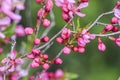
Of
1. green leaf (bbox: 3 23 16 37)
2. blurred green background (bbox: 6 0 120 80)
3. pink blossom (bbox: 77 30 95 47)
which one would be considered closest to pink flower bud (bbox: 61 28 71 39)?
pink blossom (bbox: 77 30 95 47)

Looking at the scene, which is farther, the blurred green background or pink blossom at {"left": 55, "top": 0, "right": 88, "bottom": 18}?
the blurred green background

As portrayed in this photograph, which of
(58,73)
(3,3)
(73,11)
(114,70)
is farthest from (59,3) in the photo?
(114,70)

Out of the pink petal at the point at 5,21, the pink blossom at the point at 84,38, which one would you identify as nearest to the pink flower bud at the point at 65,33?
the pink blossom at the point at 84,38

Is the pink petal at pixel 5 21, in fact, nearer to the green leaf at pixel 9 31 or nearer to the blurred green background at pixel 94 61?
the green leaf at pixel 9 31

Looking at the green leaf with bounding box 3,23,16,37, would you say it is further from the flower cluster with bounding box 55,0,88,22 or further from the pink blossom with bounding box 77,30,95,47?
the pink blossom with bounding box 77,30,95,47

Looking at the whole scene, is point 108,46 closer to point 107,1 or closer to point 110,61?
point 110,61

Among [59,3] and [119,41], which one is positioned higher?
[59,3]

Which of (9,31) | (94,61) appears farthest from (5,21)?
(94,61)

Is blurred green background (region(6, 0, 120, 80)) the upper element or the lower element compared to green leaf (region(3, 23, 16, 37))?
lower

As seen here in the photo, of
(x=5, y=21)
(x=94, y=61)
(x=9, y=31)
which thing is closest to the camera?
(x=5, y=21)

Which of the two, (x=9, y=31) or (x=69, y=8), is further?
(x=9, y=31)

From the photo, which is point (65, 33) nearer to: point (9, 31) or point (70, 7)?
point (70, 7)
